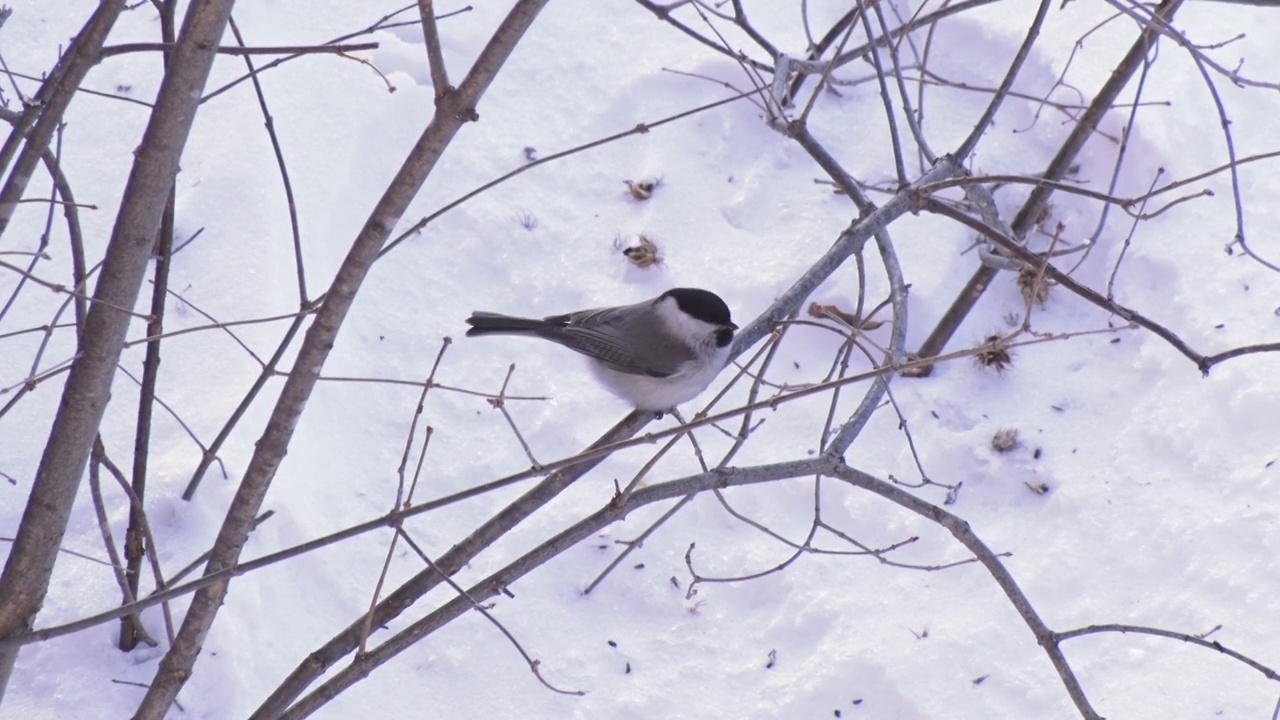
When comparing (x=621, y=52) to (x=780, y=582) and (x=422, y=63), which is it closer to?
(x=422, y=63)

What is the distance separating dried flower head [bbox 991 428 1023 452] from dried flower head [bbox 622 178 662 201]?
167cm

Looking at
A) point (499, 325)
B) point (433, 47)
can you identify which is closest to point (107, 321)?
point (433, 47)

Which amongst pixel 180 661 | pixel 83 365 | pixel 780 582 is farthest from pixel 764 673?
pixel 83 365

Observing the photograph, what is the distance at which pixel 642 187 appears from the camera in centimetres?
449

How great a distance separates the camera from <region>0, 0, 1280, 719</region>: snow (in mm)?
3070

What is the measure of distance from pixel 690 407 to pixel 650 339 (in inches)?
35.5

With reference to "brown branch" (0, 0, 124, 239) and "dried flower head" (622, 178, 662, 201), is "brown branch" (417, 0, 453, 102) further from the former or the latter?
"dried flower head" (622, 178, 662, 201)

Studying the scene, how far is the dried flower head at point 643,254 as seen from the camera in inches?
167

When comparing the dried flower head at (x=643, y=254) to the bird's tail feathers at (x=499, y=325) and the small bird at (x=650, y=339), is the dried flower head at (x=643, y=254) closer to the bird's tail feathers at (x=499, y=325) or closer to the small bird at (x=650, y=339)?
the small bird at (x=650, y=339)

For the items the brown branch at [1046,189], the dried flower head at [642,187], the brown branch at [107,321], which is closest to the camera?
the brown branch at [107,321]

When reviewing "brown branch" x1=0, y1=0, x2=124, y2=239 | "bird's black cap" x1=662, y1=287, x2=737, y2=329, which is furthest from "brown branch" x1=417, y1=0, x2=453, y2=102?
"bird's black cap" x1=662, y1=287, x2=737, y2=329

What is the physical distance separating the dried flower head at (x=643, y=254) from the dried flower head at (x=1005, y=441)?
1.42 metres

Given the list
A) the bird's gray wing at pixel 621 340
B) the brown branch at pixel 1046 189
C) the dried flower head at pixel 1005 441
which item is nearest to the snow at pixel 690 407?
the dried flower head at pixel 1005 441

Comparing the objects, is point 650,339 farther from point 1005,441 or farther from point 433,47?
point 433,47
